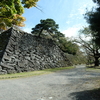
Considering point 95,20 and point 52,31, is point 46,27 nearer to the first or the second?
point 52,31

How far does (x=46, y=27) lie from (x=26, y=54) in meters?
13.5

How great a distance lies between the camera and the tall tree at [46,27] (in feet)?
73.4

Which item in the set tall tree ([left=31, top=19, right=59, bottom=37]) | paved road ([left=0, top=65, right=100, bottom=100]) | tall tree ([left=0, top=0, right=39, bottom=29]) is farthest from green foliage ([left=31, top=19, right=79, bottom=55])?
paved road ([left=0, top=65, right=100, bottom=100])

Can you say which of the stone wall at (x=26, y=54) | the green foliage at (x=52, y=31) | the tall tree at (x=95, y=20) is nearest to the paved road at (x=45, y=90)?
the tall tree at (x=95, y=20)

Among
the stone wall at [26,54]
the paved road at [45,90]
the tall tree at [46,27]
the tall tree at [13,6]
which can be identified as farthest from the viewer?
the tall tree at [46,27]

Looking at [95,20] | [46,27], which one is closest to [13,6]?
[95,20]

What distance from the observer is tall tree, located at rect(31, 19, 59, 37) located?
73.4ft

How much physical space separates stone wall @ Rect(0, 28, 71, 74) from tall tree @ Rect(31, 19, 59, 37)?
9327mm

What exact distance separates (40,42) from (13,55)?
163 inches

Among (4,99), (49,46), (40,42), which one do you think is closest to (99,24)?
(4,99)

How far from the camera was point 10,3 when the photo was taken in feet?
17.3

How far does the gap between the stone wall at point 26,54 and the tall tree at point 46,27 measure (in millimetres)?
9327

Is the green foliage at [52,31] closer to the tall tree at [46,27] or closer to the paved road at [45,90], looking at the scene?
the tall tree at [46,27]

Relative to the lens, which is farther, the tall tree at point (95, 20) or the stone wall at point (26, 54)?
the stone wall at point (26, 54)
